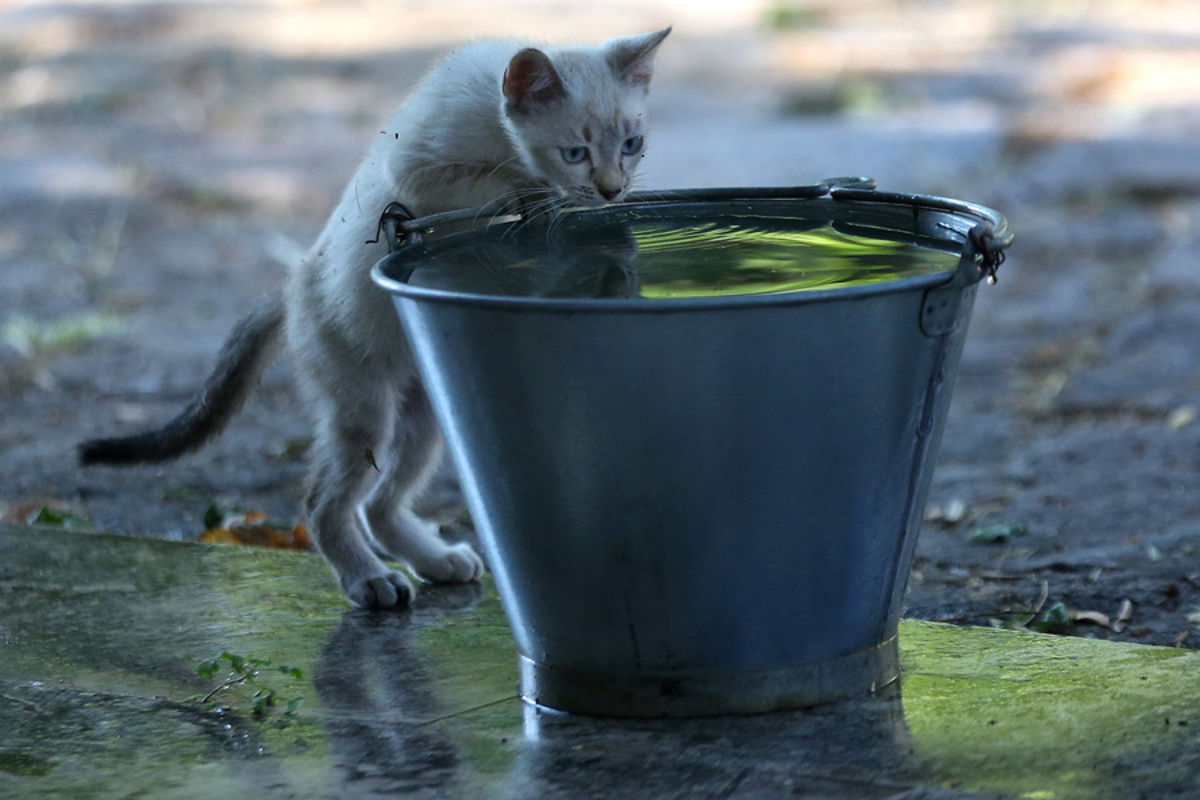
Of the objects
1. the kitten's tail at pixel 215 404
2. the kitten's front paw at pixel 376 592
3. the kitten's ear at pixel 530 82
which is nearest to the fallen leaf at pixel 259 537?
the kitten's tail at pixel 215 404

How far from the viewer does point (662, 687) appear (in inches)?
91.0

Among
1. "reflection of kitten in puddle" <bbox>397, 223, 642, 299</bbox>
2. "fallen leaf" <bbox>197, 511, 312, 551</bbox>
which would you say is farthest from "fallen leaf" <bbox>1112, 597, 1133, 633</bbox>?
"fallen leaf" <bbox>197, 511, 312, 551</bbox>

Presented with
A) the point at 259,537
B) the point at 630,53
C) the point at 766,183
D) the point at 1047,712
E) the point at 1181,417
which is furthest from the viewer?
the point at 766,183

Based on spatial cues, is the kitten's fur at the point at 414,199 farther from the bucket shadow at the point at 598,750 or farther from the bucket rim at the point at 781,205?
the bucket shadow at the point at 598,750

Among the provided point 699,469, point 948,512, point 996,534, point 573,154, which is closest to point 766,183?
point 948,512

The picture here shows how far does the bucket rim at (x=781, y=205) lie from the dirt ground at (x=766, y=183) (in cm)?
90

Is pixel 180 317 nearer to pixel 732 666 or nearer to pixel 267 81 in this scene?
pixel 732 666

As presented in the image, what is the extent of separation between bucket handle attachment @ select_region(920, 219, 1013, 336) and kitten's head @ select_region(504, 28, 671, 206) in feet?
3.05

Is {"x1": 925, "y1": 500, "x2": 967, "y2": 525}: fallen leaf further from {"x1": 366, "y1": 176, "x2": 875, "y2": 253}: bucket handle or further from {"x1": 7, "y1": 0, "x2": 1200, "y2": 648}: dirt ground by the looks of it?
{"x1": 366, "y1": 176, "x2": 875, "y2": 253}: bucket handle

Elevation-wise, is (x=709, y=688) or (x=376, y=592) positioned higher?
(x=709, y=688)

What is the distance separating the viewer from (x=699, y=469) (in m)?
2.17

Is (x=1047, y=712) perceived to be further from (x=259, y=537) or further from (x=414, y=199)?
(x=259, y=537)

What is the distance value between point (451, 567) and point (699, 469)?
1135mm

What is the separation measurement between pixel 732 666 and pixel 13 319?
5082mm
